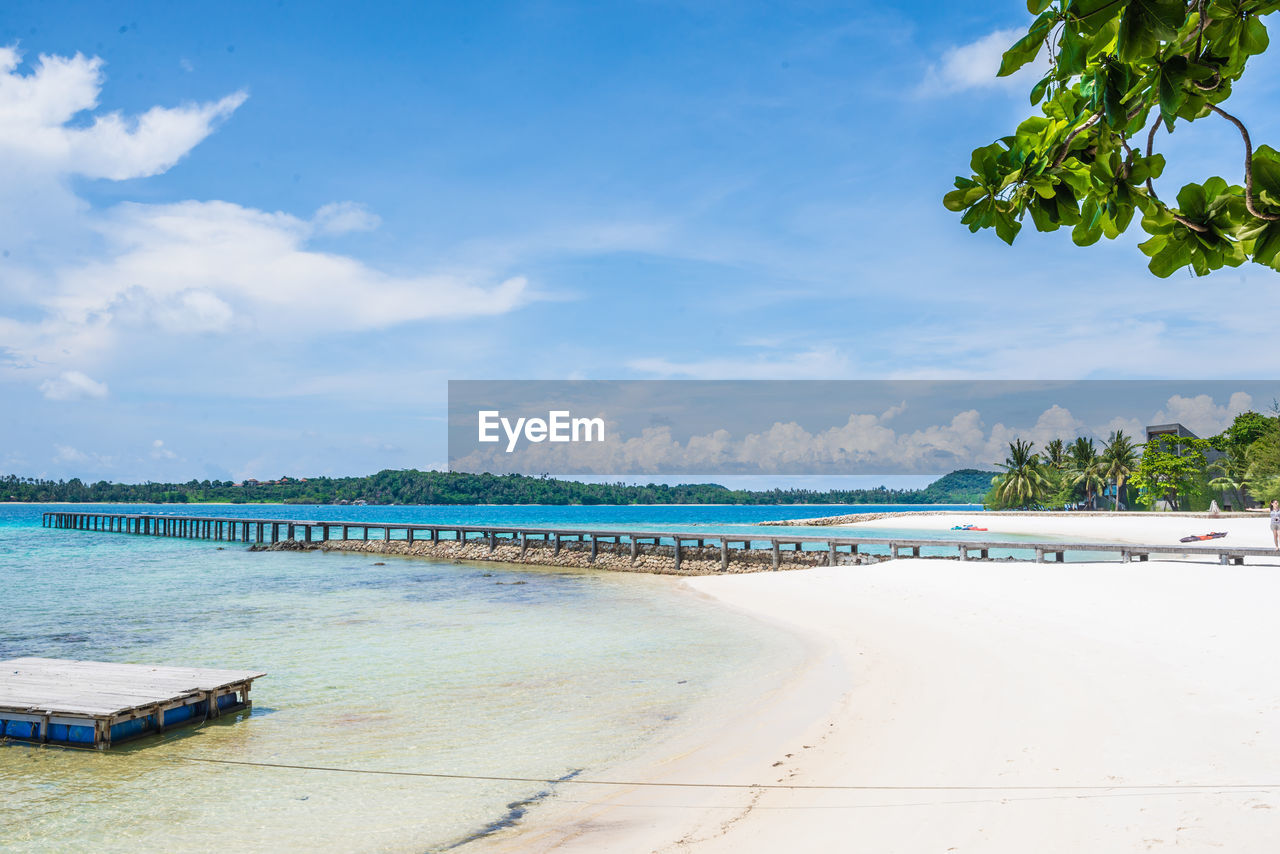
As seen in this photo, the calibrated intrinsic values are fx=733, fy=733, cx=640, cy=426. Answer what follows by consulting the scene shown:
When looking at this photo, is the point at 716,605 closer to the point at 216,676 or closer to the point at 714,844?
the point at 216,676

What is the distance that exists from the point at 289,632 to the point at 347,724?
8.63m

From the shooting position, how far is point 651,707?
983cm

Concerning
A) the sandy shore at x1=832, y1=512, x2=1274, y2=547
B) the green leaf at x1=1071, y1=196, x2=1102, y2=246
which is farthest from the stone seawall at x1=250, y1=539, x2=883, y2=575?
the green leaf at x1=1071, y1=196, x2=1102, y2=246

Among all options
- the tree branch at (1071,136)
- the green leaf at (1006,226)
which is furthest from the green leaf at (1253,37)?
the green leaf at (1006,226)

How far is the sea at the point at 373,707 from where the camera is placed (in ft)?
21.3

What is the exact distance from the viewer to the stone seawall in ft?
99.0

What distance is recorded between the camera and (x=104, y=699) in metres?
8.89

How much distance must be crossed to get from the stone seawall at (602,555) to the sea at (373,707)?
7096 millimetres

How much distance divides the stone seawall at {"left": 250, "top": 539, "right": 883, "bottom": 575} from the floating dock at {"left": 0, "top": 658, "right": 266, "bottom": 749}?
22195 mm

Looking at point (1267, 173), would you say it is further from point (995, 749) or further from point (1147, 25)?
point (995, 749)

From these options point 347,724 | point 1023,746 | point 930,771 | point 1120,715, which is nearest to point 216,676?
point 347,724

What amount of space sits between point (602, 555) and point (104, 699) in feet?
88.2

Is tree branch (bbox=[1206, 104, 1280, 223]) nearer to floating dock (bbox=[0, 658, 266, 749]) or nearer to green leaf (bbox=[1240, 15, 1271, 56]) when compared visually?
green leaf (bbox=[1240, 15, 1271, 56])

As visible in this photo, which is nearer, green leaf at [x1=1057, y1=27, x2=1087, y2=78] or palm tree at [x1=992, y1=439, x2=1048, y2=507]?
green leaf at [x1=1057, y1=27, x2=1087, y2=78]
